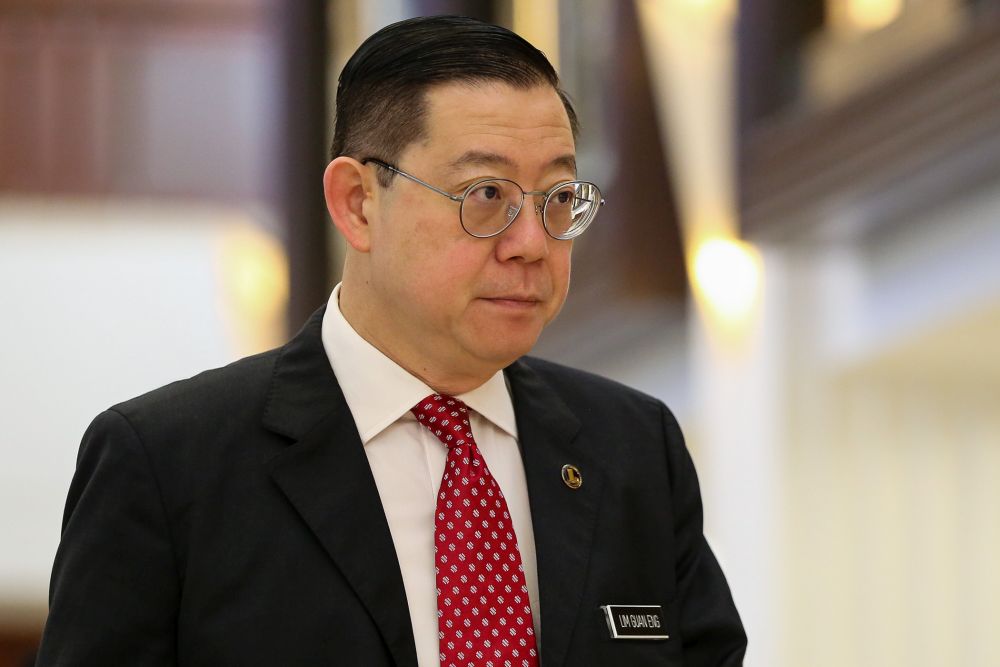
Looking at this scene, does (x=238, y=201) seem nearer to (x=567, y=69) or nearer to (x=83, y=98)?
(x=83, y=98)

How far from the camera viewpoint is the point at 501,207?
228 centimetres

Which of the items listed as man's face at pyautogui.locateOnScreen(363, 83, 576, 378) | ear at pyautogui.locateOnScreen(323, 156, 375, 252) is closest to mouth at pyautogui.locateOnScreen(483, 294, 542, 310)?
man's face at pyautogui.locateOnScreen(363, 83, 576, 378)

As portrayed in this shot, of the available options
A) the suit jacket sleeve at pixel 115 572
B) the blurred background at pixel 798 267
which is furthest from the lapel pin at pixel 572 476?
the blurred background at pixel 798 267

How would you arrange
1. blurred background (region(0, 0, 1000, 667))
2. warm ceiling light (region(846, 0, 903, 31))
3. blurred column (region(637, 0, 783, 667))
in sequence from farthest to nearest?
blurred column (region(637, 0, 783, 667)) < warm ceiling light (region(846, 0, 903, 31)) < blurred background (region(0, 0, 1000, 667))

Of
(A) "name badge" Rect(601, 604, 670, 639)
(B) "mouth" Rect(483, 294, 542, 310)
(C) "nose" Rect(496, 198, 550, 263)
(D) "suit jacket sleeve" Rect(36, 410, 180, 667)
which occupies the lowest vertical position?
(A) "name badge" Rect(601, 604, 670, 639)

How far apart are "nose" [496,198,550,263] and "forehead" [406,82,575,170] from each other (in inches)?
2.7

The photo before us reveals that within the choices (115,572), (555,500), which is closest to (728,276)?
(555,500)

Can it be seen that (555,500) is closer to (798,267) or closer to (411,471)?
(411,471)

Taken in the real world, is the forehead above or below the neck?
above

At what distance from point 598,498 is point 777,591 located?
3256 mm

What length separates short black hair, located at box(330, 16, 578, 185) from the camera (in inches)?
91.7

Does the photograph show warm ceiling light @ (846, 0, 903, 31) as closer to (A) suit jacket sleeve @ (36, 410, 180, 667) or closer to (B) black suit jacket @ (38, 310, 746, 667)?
(B) black suit jacket @ (38, 310, 746, 667)

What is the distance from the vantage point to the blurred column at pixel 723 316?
5.57 meters

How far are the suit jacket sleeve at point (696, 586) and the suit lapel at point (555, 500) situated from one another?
0.17 meters
